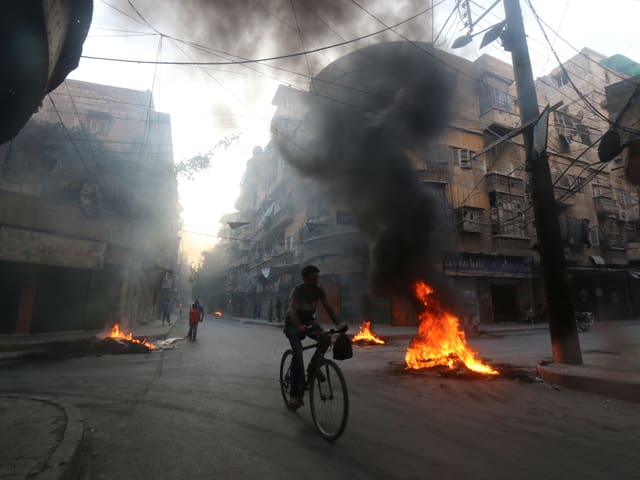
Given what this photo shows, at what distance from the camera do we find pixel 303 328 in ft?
12.1

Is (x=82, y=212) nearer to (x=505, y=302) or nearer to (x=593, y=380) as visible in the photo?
(x=593, y=380)

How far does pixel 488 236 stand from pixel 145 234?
2141 cm

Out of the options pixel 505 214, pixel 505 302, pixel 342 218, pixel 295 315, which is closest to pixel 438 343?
pixel 295 315

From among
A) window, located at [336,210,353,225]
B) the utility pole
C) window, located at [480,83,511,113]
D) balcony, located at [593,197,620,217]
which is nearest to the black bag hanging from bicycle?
the utility pole

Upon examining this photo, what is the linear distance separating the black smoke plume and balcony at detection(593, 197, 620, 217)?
881 inches

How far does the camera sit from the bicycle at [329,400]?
3098 millimetres

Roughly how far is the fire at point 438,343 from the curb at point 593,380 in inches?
48.7

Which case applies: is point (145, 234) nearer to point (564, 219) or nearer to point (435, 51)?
point (435, 51)

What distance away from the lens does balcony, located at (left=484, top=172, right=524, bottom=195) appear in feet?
74.5

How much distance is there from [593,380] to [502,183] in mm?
20720

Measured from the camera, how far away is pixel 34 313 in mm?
14344

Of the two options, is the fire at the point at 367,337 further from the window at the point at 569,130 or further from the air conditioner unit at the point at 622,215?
the air conditioner unit at the point at 622,215

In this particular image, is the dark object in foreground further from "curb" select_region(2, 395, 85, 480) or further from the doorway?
the doorway

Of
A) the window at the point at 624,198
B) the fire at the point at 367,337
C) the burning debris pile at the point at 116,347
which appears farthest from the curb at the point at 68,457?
the window at the point at 624,198
